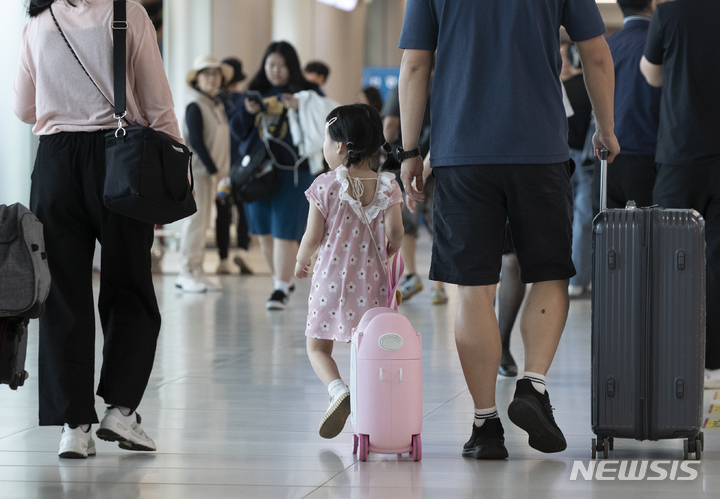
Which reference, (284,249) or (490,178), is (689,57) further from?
(284,249)

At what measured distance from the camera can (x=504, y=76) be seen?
2.90 metres

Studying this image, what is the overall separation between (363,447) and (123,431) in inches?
28.5

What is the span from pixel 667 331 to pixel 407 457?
849 millimetres

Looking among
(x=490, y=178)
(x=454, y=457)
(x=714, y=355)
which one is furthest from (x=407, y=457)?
(x=714, y=355)

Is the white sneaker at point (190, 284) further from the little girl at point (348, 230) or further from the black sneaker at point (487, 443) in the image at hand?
the black sneaker at point (487, 443)

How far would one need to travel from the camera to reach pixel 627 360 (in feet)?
9.44

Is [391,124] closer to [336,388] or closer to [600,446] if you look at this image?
[336,388]

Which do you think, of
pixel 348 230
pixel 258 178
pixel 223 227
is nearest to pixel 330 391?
pixel 348 230

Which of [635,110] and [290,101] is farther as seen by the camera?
[290,101]

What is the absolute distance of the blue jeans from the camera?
7988 mm

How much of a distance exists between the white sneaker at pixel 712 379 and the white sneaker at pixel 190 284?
5.09 metres

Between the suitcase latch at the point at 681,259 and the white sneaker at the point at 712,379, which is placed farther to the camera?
the white sneaker at the point at 712,379

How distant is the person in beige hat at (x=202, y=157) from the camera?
8.52 metres

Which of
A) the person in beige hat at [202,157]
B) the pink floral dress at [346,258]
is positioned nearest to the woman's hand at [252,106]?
the person in beige hat at [202,157]
